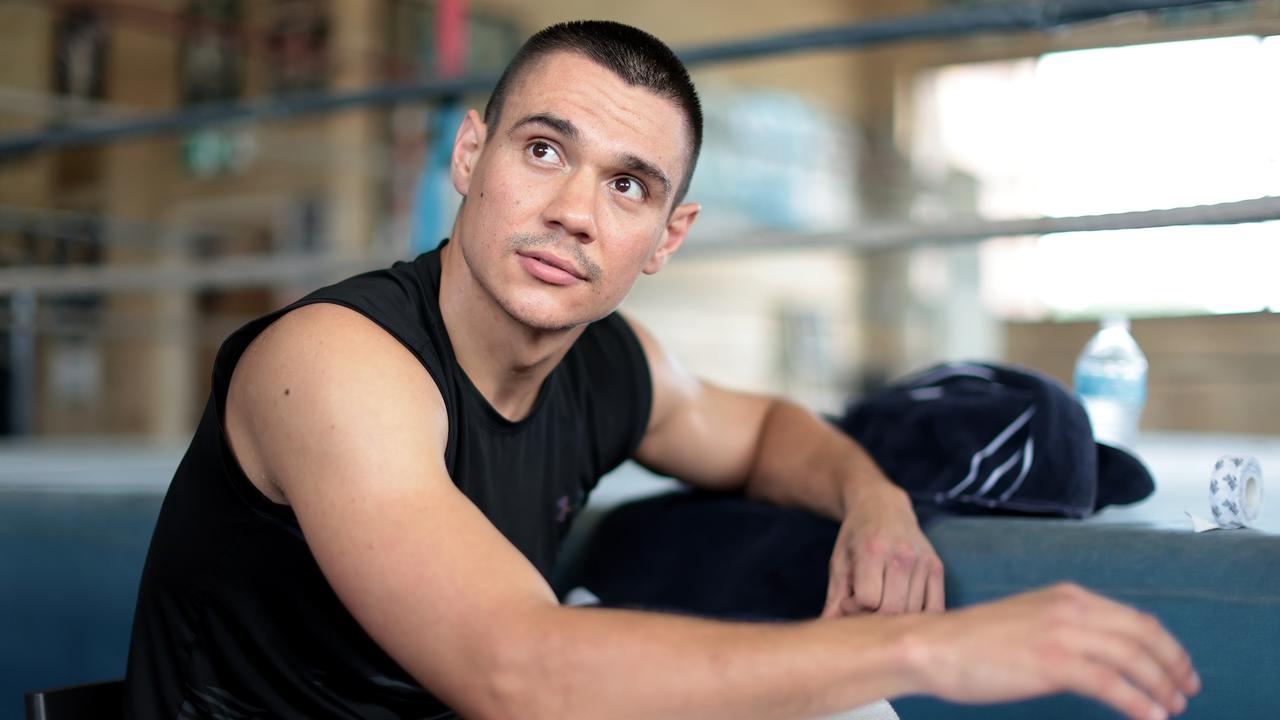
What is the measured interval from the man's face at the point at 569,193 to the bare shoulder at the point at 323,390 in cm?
12

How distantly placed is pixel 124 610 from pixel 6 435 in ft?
11.2

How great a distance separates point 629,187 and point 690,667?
1.40 ft

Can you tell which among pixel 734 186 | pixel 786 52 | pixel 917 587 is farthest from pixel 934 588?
pixel 734 186

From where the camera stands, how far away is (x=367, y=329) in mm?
752

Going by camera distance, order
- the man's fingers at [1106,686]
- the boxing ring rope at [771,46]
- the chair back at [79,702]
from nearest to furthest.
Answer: the man's fingers at [1106,686] < the chair back at [79,702] < the boxing ring rope at [771,46]

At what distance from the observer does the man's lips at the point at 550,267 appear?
2.76ft

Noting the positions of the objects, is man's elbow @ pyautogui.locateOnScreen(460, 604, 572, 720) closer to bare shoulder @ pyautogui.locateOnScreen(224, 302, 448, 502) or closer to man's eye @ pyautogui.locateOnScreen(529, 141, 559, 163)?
bare shoulder @ pyautogui.locateOnScreen(224, 302, 448, 502)

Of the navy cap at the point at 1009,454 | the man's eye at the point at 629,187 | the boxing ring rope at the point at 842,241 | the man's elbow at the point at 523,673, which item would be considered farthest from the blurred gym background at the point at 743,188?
the man's elbow at the point at 523,673

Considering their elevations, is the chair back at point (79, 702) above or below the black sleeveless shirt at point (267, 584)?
below

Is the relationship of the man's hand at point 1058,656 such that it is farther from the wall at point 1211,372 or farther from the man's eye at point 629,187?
the wall at point 1211,372

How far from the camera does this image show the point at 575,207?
835 millimetres

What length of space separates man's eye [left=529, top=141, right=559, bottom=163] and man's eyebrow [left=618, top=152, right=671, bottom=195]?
0.17 ft

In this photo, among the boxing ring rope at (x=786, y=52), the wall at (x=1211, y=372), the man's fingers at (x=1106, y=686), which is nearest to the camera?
the man's fingers at (x=1106, y=686)

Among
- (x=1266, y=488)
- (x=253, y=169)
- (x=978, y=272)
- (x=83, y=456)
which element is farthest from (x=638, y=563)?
(x=253, y=169)
